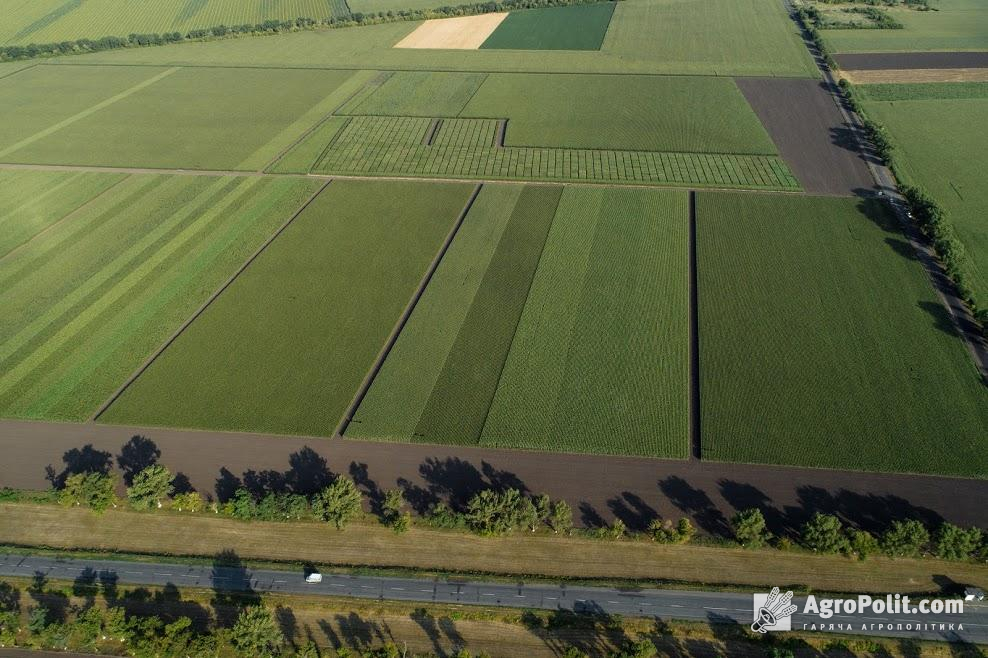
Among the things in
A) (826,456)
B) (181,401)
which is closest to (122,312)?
(181,401)

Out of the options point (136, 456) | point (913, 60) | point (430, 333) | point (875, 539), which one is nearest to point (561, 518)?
point (875, 539)

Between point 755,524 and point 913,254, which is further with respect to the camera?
point 913,254

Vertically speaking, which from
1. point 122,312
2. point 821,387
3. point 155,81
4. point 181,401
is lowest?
point 821,387

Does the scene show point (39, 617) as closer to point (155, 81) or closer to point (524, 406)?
point (524, 406)

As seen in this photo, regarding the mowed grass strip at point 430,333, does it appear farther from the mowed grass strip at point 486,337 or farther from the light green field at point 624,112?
the light green field at point 624,112

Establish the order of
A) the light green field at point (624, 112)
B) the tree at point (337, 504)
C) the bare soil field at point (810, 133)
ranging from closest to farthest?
the tree at point (337, 504) < the bare soil field at point (810, 133) < the light green field at point (624, 112)

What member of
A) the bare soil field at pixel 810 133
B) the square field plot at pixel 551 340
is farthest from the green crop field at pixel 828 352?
the bare soil field at pixel 810 133

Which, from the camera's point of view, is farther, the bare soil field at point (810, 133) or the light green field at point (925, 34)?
the light green field at point (925, 34)
